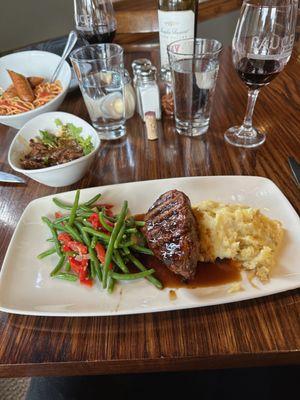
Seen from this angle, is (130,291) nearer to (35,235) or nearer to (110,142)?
(35,235)

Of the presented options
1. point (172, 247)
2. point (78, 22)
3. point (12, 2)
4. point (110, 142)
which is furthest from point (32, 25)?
point (172, 247)

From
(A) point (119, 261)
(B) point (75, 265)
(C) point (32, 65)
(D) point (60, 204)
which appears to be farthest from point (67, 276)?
(C) point (32, 65)

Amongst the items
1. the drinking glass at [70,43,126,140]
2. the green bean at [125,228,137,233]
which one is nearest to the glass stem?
the drinking glass at [70,43,126,140]

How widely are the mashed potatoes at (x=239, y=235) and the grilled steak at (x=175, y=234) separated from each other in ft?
0.14

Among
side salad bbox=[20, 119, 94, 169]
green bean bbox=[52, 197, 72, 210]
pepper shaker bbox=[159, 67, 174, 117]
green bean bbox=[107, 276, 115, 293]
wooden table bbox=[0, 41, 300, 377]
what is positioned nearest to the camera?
wooden table bbox=[0, 41, 300, 377]

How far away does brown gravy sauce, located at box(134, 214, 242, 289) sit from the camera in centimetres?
87

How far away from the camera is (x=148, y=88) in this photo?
4.66ft

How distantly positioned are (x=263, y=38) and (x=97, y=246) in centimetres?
91

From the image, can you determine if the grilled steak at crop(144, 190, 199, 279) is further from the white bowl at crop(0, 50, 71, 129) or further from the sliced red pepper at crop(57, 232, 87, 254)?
the white bowl at crop(0, 50, 71, 129)

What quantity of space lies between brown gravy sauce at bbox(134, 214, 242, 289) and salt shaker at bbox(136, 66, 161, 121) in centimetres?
79

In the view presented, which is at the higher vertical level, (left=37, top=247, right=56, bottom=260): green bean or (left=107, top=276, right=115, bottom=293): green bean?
(left=107, top=276, right=115, bottom=293): green bean

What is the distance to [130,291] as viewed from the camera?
862mm

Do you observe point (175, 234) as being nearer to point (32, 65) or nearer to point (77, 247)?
point (77, 247)

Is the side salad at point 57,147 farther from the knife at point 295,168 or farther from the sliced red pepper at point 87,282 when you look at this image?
the knife at point 295,168
